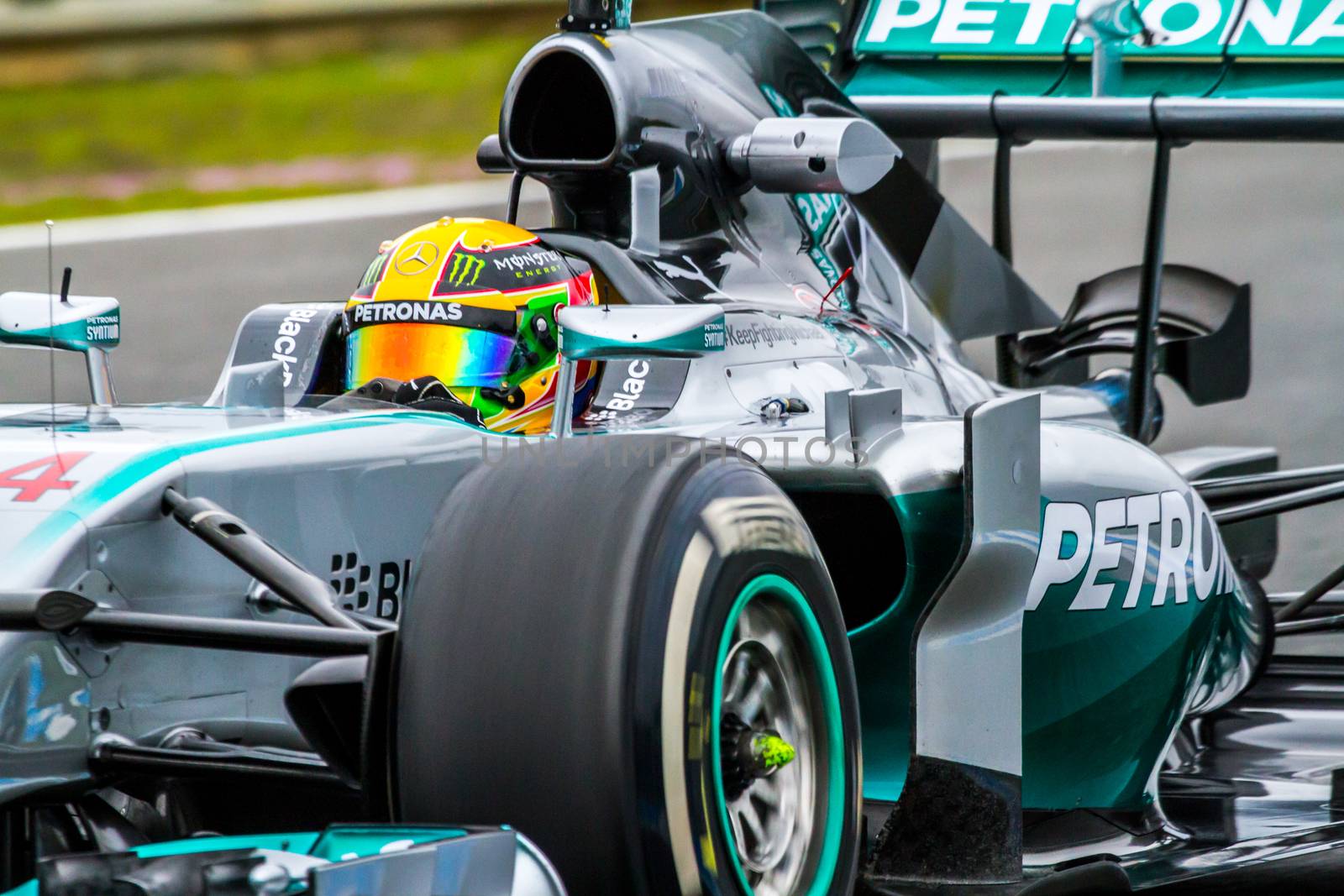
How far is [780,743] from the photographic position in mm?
2543

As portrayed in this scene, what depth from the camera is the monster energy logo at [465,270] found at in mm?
3709

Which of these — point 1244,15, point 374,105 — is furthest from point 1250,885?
point 374,105

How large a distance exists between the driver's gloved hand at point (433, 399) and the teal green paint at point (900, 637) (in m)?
0.80

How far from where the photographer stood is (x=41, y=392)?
3.30 metres

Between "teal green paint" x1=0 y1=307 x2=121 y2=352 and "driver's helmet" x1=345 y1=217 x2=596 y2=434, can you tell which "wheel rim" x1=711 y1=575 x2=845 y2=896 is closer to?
"driver's helmet" x1=345 y1=217 x2=596 y2=434

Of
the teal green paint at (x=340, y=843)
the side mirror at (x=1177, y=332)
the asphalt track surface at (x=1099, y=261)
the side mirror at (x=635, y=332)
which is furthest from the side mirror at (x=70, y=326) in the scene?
the side mirror at (x=1177, y=332)

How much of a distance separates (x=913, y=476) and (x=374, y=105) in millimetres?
9655

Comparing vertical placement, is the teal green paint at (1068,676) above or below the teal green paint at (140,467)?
below

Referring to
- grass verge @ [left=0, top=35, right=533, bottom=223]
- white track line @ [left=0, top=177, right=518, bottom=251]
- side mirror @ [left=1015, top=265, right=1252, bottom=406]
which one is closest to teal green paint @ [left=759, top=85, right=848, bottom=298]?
side mirror @ [left=1015, top=265, right=1252, bottom=406]

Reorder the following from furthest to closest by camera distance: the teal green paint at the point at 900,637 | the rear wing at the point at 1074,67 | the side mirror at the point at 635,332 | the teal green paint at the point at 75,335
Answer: the rear wing at the point at 1074,67
the teal green paint at the point at 75,335
the teal green paint at the point at 900,637
the side mirror at the point at 635,332

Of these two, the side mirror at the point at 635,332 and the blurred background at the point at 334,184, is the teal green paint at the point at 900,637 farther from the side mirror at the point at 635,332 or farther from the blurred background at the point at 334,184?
the blurred background at the point at 334,184

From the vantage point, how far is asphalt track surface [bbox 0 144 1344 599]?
8.57 meters

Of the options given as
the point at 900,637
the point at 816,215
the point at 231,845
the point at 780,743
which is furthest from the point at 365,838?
the point at 816,215

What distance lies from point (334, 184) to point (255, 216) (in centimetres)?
125
